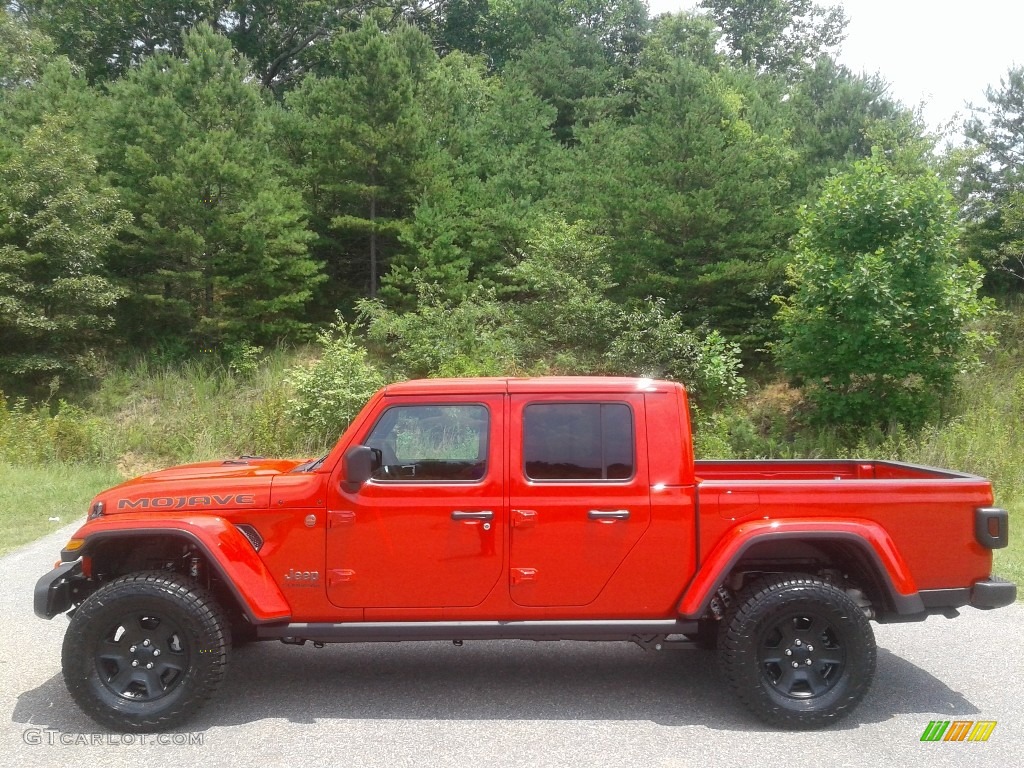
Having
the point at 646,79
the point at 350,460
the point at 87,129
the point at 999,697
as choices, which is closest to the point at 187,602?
the point at 350,460

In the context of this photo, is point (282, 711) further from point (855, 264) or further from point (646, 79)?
point (646, 79)

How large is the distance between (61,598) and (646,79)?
33.7 meters

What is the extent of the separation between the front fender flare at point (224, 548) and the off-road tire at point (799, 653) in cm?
252

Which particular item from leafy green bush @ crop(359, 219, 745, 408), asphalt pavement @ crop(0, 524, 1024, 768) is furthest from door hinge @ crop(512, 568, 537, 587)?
leafy green bush @ crop(359, 219, 745, 408)

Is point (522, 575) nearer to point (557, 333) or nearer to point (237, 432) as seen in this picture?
point (237, 432)

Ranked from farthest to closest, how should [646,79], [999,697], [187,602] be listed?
[646,79]
[999,697]
[187,602]

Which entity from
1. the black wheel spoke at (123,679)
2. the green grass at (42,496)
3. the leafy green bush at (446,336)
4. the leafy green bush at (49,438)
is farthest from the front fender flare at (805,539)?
the leafy green bush at (49,438)

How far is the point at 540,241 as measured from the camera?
802 inches

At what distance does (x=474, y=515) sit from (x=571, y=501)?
21.6 inches

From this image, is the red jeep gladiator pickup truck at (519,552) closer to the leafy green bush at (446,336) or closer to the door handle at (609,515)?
the door handle at (609,515)

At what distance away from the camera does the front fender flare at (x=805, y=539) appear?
4.74 meters

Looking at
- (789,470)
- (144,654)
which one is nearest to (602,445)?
(789,470)

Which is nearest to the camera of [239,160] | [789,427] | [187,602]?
[187,602]

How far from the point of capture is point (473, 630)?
190 inches
